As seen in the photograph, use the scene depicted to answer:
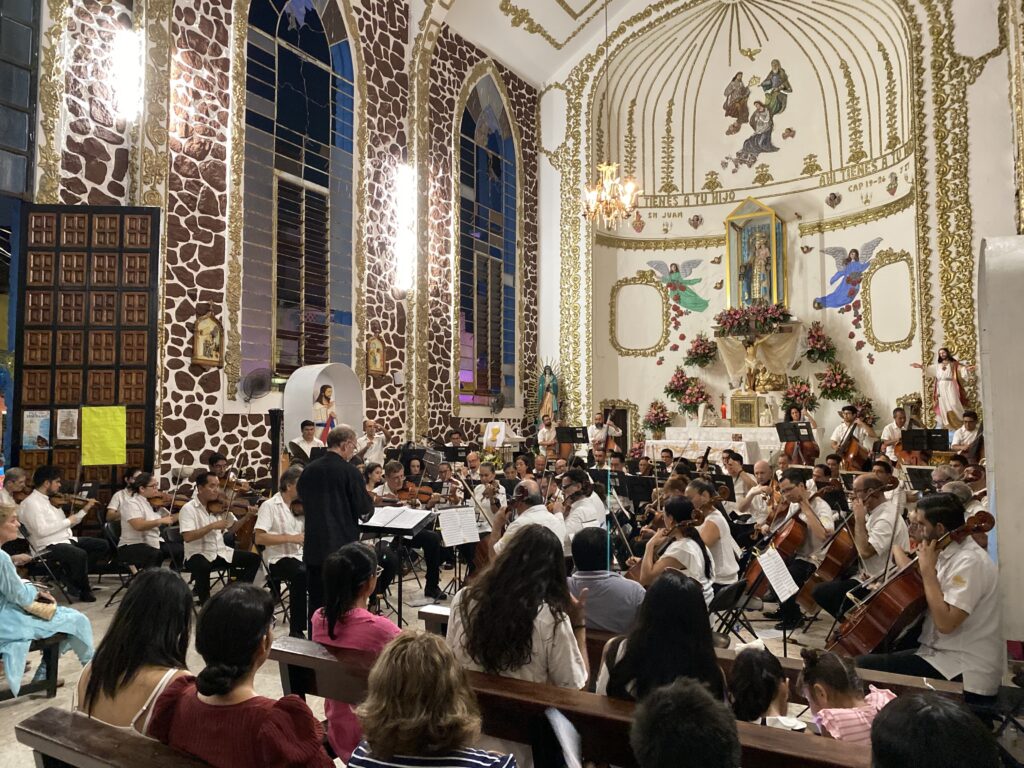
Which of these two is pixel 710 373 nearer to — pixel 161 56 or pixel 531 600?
pixel 161 56

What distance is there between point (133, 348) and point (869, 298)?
13711 millimetres

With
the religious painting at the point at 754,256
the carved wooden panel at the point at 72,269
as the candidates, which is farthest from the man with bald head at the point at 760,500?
the religious painting at the point at 754,256

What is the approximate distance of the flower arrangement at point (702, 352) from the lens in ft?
57.5

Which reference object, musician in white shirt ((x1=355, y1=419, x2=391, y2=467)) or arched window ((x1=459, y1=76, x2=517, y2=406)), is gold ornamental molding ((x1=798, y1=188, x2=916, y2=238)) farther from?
musician in white shirt ((x1=355, y1=419, x2=391, y2=467))

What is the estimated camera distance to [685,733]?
1.60 metres

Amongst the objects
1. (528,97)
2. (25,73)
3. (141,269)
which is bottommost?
(141,269)

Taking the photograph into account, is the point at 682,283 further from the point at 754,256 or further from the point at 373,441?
the point at 373,441

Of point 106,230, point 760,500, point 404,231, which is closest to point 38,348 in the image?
→ point 106,230

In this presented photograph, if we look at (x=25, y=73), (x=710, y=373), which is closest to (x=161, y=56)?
(x=25, y=73)

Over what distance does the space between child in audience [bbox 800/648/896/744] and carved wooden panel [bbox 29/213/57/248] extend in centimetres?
931

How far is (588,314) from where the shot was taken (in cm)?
1755

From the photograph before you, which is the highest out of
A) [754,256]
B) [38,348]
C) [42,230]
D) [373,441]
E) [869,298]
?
[754,256]

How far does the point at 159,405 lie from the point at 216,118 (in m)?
4.18

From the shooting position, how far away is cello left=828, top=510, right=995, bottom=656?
409 cm
